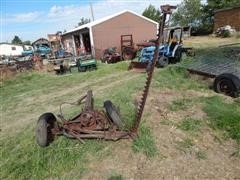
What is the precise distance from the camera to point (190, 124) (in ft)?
15.4

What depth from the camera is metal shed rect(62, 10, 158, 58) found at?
18.9 meters

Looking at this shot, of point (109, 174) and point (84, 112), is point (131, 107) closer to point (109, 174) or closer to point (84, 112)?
point (84, 112)

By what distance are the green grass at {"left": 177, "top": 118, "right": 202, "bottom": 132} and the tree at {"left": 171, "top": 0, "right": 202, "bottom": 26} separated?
3112cm

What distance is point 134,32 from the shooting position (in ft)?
68.7

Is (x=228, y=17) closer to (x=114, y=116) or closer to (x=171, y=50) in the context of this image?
(x=171, y=50)

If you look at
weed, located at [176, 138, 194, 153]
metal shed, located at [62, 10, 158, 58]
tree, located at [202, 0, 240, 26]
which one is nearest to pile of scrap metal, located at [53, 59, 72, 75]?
metal shed, located at [62, 10, 158, 58]

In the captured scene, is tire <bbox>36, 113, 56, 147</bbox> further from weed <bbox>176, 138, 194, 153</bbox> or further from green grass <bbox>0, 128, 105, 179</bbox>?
weed <bbox>176, 138, 194, 153</bbox>

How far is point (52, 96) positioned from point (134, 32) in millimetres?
13492

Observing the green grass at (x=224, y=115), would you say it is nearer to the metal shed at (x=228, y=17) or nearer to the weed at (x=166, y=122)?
the weed at (x=166, y=122)

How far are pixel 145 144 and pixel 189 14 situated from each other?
3547 cm

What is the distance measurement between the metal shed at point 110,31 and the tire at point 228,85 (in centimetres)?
1338

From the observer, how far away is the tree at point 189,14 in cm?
3412

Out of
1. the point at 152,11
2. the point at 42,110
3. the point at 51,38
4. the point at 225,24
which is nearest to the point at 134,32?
the point at 51,38

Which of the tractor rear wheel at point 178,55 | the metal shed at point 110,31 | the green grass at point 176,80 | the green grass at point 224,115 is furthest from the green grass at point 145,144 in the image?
the metal shed at point 110,31
